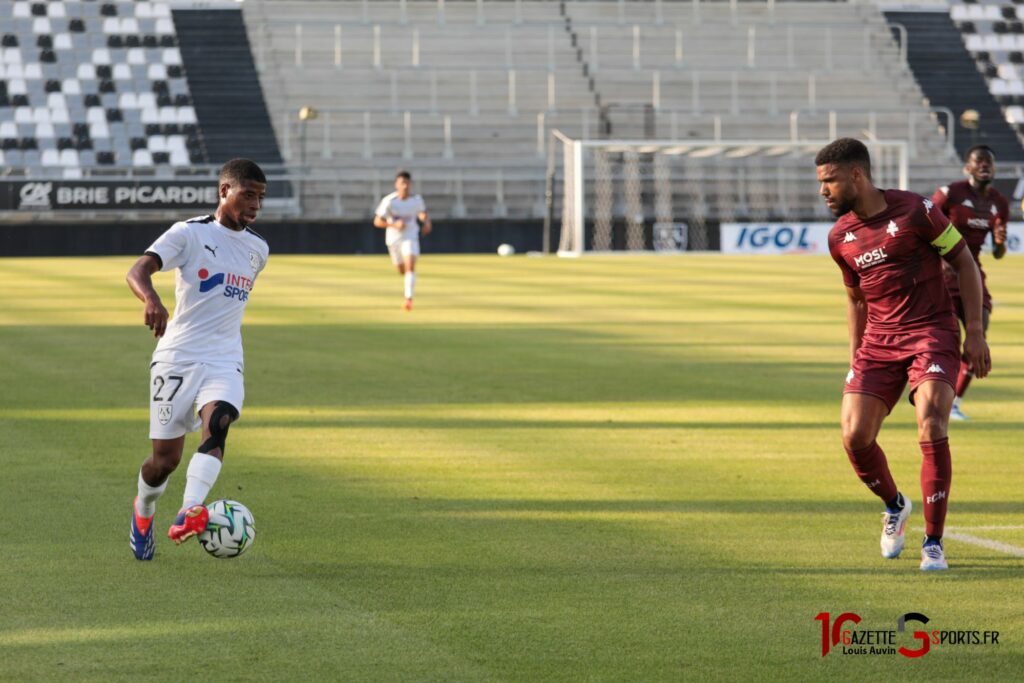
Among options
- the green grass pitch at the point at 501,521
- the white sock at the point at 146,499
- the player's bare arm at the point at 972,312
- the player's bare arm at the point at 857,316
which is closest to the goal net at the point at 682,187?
the green grass pitch at the point at 501,521

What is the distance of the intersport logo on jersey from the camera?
7.99 metres

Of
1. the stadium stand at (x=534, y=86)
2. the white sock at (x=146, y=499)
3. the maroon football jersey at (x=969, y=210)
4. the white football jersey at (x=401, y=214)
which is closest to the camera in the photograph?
the white sock at (x=146, y=499)

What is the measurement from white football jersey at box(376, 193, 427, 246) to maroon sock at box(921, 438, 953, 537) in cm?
1980

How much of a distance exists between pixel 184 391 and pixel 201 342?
10.3 inches

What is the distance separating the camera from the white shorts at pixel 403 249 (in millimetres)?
26219

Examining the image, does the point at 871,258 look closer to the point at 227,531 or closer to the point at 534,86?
the point at 227,531

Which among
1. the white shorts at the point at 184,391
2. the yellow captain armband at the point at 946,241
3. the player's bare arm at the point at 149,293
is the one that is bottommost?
the white shorts at the point at 184,391

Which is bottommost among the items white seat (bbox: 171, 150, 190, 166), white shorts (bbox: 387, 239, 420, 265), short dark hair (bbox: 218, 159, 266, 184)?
white shorts (bbox: 387, 239, 420, 265)

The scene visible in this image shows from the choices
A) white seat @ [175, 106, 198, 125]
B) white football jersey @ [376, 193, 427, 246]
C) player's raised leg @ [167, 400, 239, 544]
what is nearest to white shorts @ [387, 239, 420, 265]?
white football jersey @ [376, 193, 427, 246]

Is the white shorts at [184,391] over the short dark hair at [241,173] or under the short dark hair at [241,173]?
under

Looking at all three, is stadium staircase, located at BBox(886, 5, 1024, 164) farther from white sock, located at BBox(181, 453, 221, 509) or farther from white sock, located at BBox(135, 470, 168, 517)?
white sock, located at BBox(181, 453, 221, 509)

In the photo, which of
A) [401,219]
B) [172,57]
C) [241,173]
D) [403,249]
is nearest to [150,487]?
[241,173]

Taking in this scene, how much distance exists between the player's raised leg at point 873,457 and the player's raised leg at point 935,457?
218mm

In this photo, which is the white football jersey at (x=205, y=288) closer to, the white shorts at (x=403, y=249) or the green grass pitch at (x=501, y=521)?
the green grass pitch at (x=501, y=521)
